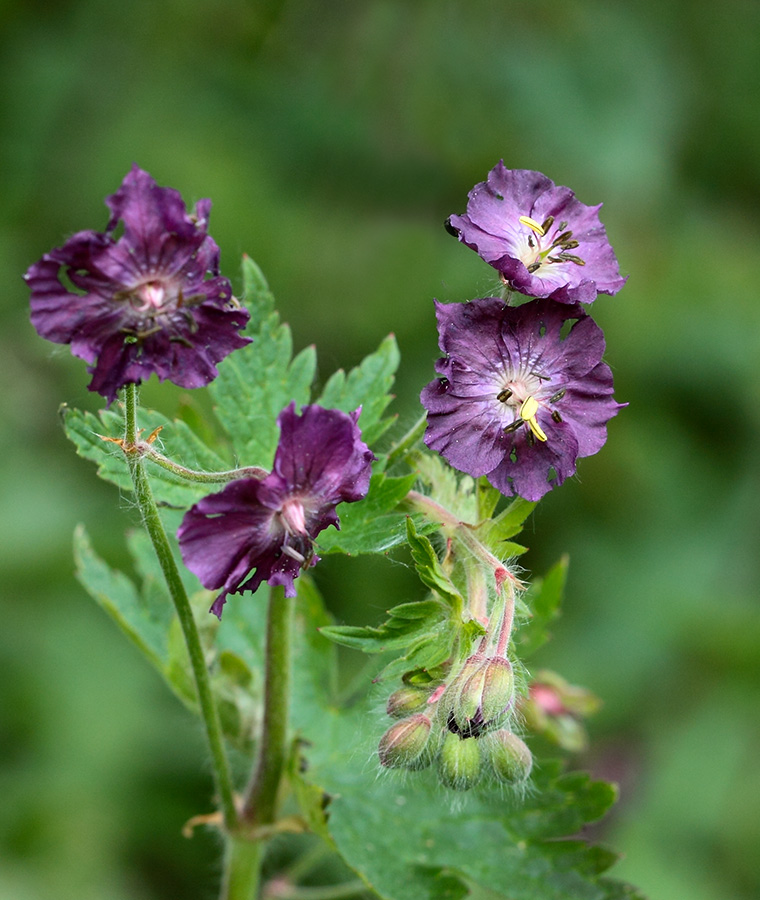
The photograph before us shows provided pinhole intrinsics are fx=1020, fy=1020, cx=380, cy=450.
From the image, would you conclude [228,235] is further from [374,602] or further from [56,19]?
[374,602]

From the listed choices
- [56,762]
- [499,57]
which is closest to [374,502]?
[56,762]

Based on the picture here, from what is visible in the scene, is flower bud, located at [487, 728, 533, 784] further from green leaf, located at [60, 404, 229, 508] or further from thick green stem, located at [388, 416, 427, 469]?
green leaf, located at [60, 404, 229, 508]

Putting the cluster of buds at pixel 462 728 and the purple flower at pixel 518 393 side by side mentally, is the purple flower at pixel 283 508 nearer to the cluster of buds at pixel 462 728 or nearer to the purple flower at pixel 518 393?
the purple flower at pixel 518 393

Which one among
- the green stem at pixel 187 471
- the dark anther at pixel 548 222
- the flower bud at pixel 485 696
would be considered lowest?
the flower bud at pixel 485 696

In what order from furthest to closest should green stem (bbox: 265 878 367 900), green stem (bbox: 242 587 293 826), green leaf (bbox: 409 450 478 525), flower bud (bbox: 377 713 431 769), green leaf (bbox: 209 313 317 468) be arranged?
green stem (bbox: 265 878 367 900), green leaf (bbox: 209 313 317 468), green stem (bbox: 242 587 293 826), green leaf (bbox: 409 450 478 525), flower bud (bbox: 377 713 431 769)

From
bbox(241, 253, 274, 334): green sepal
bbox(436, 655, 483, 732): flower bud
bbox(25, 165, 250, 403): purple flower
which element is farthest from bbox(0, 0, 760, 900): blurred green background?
bbox(25, 165, 250, 403): purple flower

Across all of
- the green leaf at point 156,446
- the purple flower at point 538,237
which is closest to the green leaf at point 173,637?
the green leaf at point 156,446

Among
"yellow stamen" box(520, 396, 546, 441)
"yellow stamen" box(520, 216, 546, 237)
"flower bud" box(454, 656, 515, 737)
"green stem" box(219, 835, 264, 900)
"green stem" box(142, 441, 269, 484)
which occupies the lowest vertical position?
"green stem" box(219, 835, 264, 900)
